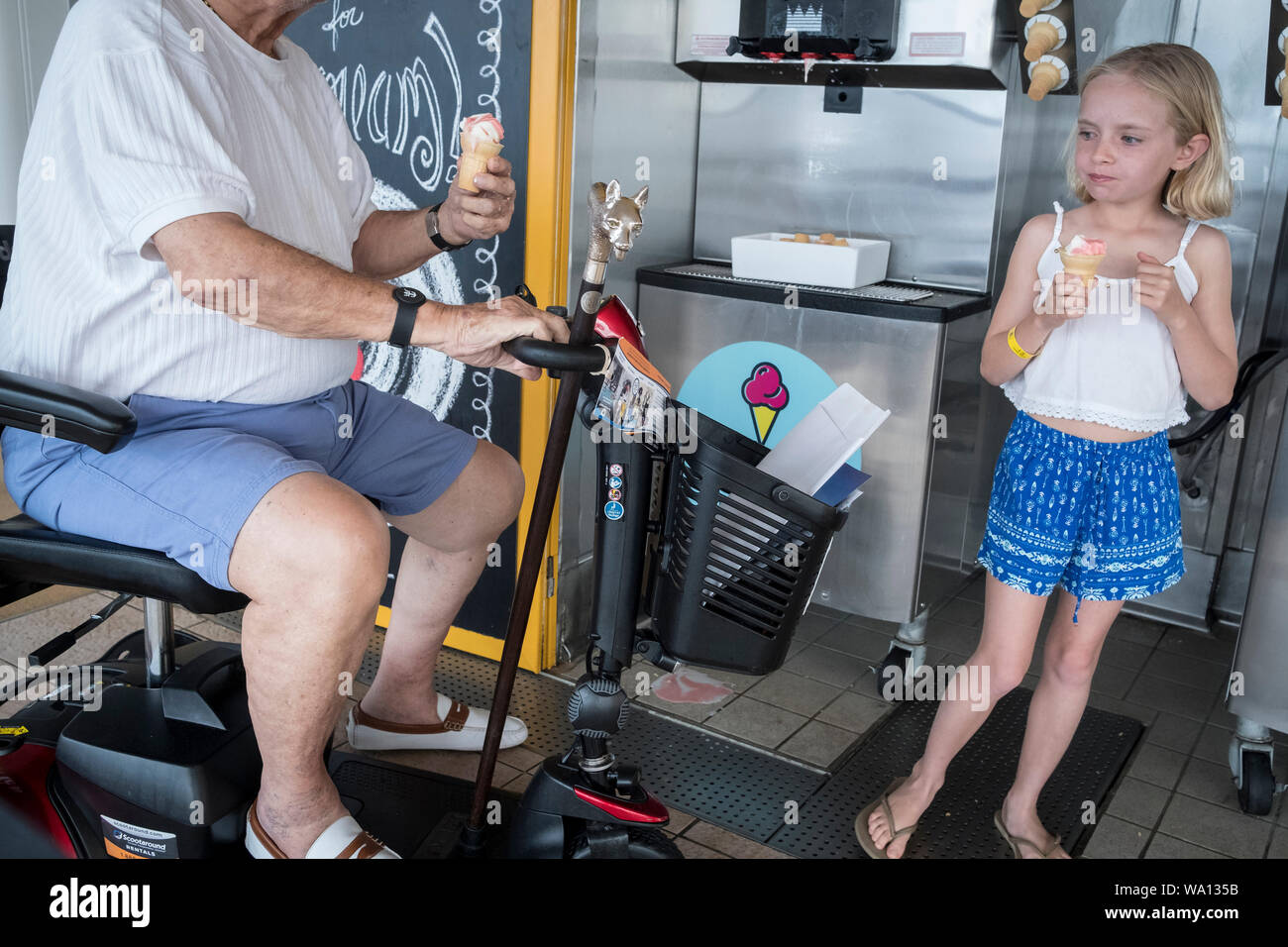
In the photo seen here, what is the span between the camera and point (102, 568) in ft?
5.03

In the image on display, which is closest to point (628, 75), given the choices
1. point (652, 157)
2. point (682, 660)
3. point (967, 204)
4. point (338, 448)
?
point (652, 157)

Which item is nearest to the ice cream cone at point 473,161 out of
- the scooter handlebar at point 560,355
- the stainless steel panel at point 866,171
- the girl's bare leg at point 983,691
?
the scooter handlebar at point 560,355

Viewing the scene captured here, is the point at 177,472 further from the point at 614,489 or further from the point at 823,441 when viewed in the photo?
the point at 823,441

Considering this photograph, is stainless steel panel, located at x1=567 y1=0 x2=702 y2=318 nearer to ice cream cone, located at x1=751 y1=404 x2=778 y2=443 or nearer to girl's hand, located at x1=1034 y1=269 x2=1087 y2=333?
ice cream cone, located at x1=751 y1=404 x2=778 y2=443

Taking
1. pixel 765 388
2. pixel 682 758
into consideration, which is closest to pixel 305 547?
pixel 682 758

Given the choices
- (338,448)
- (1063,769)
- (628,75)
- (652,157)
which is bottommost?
(1063,769)

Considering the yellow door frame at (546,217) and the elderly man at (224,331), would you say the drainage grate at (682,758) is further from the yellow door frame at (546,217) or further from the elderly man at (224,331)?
the elderly man at (224,331)

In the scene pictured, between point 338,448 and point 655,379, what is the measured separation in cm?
64

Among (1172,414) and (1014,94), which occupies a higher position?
(1014,94)

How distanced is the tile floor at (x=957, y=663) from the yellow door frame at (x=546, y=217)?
182 mm

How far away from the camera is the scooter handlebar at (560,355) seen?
145 centimetres

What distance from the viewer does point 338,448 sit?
1.89 metres

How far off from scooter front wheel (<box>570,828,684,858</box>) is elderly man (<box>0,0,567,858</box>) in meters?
0.33

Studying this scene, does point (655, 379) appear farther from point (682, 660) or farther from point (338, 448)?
point (338, 448)
